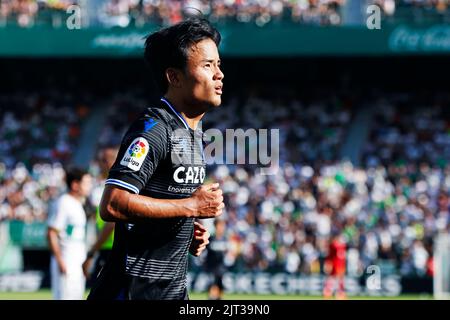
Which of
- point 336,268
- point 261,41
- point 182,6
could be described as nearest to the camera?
point 336,268

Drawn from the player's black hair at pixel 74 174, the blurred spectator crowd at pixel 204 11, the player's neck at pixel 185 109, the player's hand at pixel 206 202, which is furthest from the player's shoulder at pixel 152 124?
the blurred spectator crowd at pixel 204 11

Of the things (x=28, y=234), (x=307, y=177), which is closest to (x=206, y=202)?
(x=28, y=234)

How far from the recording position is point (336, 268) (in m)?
20.7

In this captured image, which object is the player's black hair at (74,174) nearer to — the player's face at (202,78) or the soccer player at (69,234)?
the soccer player at (69,234)

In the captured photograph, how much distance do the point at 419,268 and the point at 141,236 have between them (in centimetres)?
1762

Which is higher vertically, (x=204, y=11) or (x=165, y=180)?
(x=204, y=11)

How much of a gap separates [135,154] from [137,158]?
23mm

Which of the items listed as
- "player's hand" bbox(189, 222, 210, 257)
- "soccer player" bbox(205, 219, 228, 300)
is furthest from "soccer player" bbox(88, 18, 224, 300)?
"soccer player" bbox(205, 219, 228, 300)

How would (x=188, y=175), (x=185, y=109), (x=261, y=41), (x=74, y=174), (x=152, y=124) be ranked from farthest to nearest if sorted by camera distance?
1. (x=261, y=41)
2. (x=74, y=174)
3. (x=185, y=109)
4. (x=188, y=175)
5. (x=152, y=124)

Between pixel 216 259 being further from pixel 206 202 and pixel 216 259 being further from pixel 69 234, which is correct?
pixel 206 202

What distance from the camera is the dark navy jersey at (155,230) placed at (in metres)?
4.89

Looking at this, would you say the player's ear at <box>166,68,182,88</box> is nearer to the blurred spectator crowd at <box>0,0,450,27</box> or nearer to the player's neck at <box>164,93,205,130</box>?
the player's neck at <box>164,93,205,130</box>

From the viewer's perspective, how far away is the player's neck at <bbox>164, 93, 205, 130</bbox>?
5.17 meters

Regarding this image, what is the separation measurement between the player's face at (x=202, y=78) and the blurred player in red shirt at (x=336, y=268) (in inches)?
A: 617
